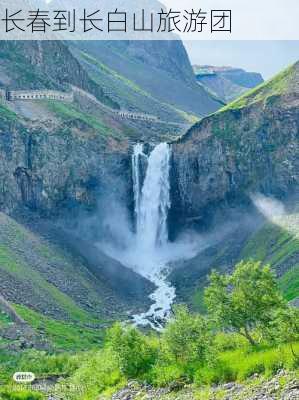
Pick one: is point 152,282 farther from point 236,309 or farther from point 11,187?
point 236,309

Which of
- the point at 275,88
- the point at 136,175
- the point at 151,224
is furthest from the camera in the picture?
the point at 275,88

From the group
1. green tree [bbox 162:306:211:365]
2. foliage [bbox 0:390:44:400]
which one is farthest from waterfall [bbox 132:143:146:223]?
green tree [bbox 162:306:211:365]

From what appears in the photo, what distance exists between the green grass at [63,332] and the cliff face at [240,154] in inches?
2224

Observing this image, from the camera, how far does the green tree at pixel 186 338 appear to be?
57.2m

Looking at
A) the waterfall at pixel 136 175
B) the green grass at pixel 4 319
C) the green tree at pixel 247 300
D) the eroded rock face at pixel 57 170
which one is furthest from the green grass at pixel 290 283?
the eroded rock face at pixel 57 170

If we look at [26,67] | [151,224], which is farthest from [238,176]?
[26,67]

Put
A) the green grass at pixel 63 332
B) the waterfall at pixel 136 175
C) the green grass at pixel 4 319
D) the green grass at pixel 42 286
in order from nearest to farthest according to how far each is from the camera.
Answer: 1. the green grass at pixel 4 319
2. the green grass at pixel 63 332
3. the green grass at pixel 42 286
4. the waterfall at pixel 136 175

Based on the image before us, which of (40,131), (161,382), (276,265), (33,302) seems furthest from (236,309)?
(40,131)

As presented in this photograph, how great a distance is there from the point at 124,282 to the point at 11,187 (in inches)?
1280

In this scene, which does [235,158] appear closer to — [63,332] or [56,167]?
[56,167]

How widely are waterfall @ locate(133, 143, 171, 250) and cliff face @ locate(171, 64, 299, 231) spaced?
226 centimetres

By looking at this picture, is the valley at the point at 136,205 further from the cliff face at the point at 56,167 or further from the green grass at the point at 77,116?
the green grass at the point at 77,116

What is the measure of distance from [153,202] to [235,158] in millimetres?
20158

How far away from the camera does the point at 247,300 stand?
5700 cm
